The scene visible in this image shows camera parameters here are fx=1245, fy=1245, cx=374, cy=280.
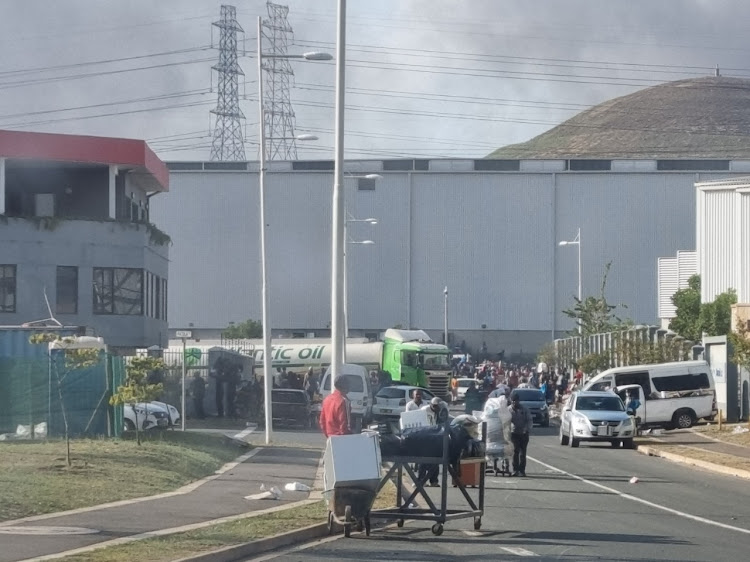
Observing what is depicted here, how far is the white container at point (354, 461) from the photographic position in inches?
527

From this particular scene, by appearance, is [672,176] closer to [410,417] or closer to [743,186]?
[743,186]

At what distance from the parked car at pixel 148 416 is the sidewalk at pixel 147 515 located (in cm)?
951

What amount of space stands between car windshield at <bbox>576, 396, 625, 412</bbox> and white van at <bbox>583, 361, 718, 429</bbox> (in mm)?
4820

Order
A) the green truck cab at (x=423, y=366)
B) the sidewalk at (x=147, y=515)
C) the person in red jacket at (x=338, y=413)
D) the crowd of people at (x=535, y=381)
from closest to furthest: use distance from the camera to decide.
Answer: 1. the sidewalk at (x=147, y=515)
2. the person in red jacket at (x=338, y=413)
3. the crowd of people at (x=535, y=381)
4. the green truck cab at (x=423, y=366)

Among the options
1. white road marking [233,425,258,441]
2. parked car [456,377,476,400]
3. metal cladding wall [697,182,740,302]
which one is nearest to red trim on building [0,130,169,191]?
white road marking [233,425,258,441]

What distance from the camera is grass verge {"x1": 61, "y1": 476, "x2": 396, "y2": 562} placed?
37.4ft

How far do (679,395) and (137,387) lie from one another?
22.3 metres

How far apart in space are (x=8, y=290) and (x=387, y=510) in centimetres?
3292

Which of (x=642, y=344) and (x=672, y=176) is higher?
(x=672, y=176)

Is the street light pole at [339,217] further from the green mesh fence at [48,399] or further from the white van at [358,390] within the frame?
the white van at [358,390]

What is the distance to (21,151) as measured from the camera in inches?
1785

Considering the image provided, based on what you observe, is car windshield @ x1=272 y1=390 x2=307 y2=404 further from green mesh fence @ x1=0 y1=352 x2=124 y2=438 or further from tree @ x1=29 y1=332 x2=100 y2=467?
tree @ x1=29 y1=332 x2=100 y2=467

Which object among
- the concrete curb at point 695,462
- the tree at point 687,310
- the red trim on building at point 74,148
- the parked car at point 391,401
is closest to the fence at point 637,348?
the tree at point 687,310

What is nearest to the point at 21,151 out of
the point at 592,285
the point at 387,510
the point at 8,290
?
the point at 8,290
